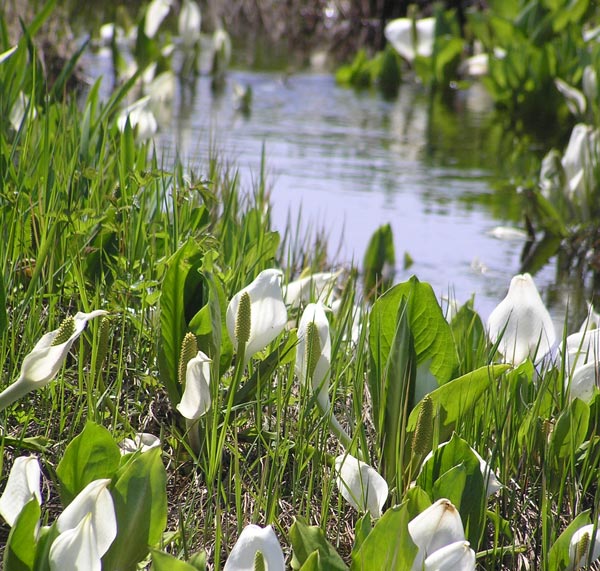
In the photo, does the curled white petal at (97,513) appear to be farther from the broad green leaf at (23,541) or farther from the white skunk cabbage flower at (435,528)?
the white skunk cabbage flower at (435,528)

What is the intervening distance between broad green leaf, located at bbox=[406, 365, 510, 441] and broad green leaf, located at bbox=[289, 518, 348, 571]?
312mm

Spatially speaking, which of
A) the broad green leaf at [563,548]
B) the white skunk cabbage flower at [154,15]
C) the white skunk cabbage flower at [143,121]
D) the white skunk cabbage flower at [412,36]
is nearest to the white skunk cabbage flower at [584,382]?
the broad green leaf at [563,548]

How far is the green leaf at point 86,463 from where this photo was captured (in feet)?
4.47

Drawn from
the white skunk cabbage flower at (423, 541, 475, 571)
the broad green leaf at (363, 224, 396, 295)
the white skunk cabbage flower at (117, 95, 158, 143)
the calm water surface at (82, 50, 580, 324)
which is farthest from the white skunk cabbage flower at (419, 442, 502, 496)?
the broad green leaf at (363, 224, 396, 295)

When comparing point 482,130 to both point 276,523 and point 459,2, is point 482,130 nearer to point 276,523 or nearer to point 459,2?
point 459,2

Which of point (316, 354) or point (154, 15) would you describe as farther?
point (154, 15)

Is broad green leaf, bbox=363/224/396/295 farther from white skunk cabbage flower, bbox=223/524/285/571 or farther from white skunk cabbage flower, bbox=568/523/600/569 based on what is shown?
white skunk cabbage flower, bbox=223/524/285/571

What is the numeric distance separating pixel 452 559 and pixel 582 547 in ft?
0.78

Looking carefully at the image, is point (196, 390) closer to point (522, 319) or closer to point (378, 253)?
point (522, 319)

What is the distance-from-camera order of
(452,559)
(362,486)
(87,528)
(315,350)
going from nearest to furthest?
(87,528)
(452,559)
(362,486)
(315,350)

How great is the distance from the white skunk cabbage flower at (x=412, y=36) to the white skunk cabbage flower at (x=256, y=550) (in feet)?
22.3

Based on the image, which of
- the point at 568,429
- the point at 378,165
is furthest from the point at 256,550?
the point at 378,165

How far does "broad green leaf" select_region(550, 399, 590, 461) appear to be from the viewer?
1658 mm

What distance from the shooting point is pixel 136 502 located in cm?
131
